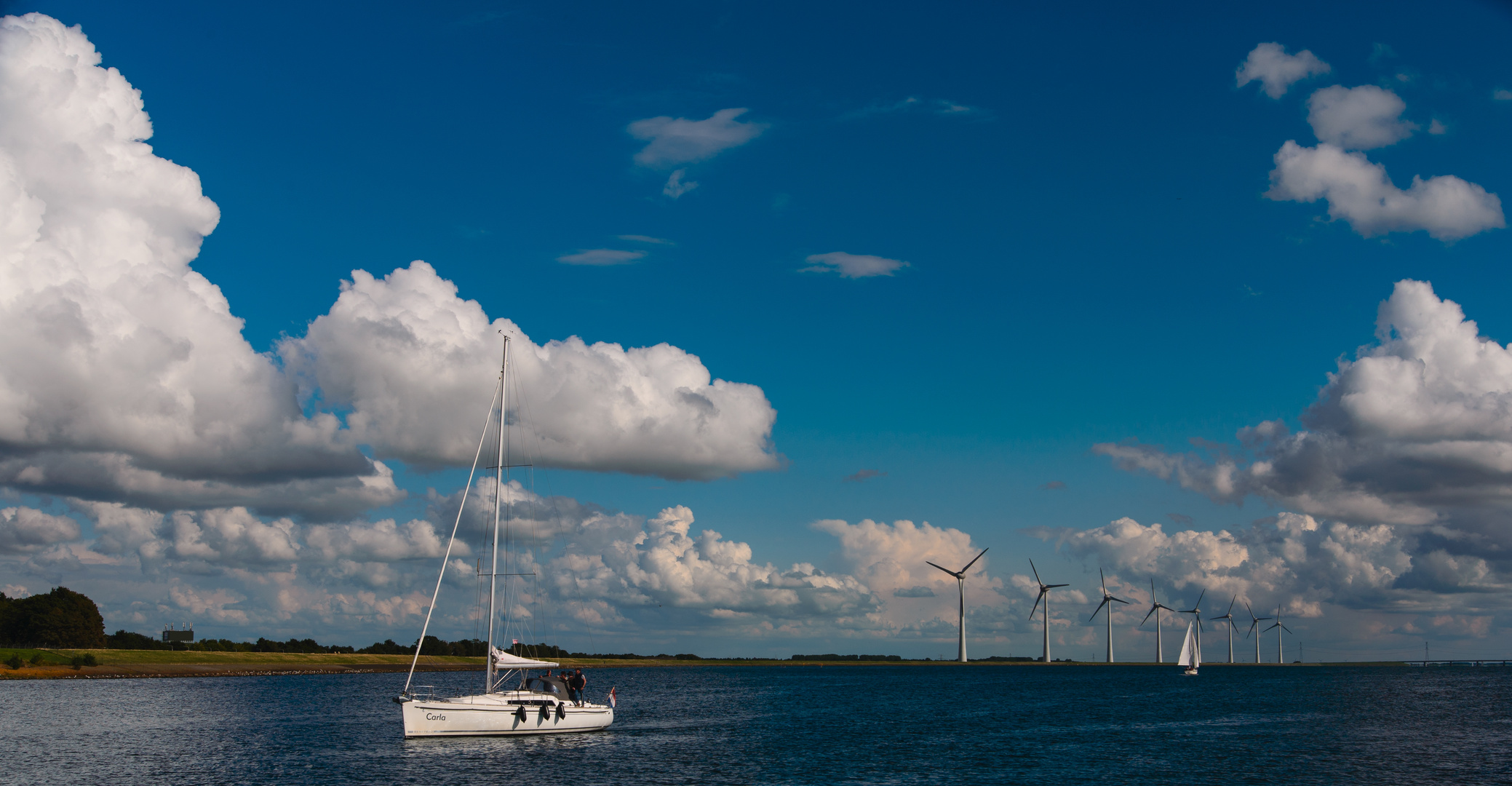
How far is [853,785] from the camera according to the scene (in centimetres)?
6034

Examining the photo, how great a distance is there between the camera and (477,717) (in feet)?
244

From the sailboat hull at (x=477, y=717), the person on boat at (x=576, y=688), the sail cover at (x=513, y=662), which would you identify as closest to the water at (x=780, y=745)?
the sailboat hull at (x=477, y=717)

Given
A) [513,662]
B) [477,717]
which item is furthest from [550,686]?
[477,717]

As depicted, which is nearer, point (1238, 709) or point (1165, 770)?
point (1165, 770)

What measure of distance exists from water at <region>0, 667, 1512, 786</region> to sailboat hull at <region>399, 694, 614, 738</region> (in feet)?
4.05

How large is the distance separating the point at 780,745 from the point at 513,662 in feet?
74.6

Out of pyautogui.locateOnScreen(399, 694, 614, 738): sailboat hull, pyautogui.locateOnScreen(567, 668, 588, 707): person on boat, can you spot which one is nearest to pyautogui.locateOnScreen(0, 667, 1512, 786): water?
pyautogui.locateOnScreen(399, 694, 614, 738): sailboat hull

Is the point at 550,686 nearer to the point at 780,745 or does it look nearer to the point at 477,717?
the point at 477,717

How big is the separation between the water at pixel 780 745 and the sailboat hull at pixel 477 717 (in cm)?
123

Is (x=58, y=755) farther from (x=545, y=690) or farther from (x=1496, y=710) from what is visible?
(x=1496, y=710)

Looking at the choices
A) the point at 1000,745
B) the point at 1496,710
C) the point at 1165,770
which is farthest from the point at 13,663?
the point at 1496,710

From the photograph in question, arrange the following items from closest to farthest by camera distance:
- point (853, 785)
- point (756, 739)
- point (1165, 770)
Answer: point (853, 785)
point (1165, 770)
point (756, 739)

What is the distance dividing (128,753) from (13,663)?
138 meters

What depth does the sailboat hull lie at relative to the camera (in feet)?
243
